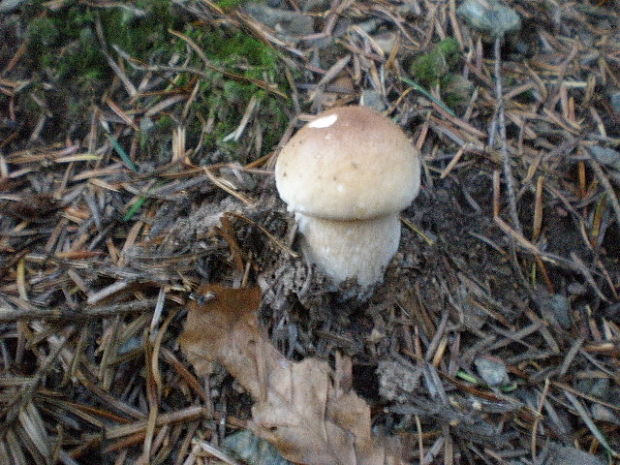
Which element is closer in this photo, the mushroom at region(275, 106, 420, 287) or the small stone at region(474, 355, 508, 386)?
the mushroom at region(275, 106, 420, 287)

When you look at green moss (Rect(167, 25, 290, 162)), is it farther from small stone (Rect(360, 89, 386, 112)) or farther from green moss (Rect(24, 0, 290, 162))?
small stone (Rect(360, 89, 386, 112))

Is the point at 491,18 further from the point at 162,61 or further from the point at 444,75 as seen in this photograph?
the point at 162,61

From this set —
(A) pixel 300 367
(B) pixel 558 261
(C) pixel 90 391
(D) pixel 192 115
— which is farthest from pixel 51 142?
(B) pixel 558 261

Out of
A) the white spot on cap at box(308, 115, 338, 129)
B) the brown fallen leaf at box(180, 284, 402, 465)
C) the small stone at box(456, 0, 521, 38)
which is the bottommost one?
the brown fallen leaf at box(180, 284, 402, 465)

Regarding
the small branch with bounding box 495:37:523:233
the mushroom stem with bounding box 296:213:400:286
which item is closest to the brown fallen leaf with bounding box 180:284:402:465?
the mushroom stem with bounding box 296:213:400:286

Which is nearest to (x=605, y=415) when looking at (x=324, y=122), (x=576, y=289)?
(x=576, y=289)

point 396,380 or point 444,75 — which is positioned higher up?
point 444,75

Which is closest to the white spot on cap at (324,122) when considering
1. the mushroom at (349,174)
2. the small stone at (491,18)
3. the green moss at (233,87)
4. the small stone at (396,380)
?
the mushroom at (349,174)

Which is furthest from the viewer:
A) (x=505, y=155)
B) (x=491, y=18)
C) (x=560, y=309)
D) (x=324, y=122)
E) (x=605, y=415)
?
(x=491, y=18)
